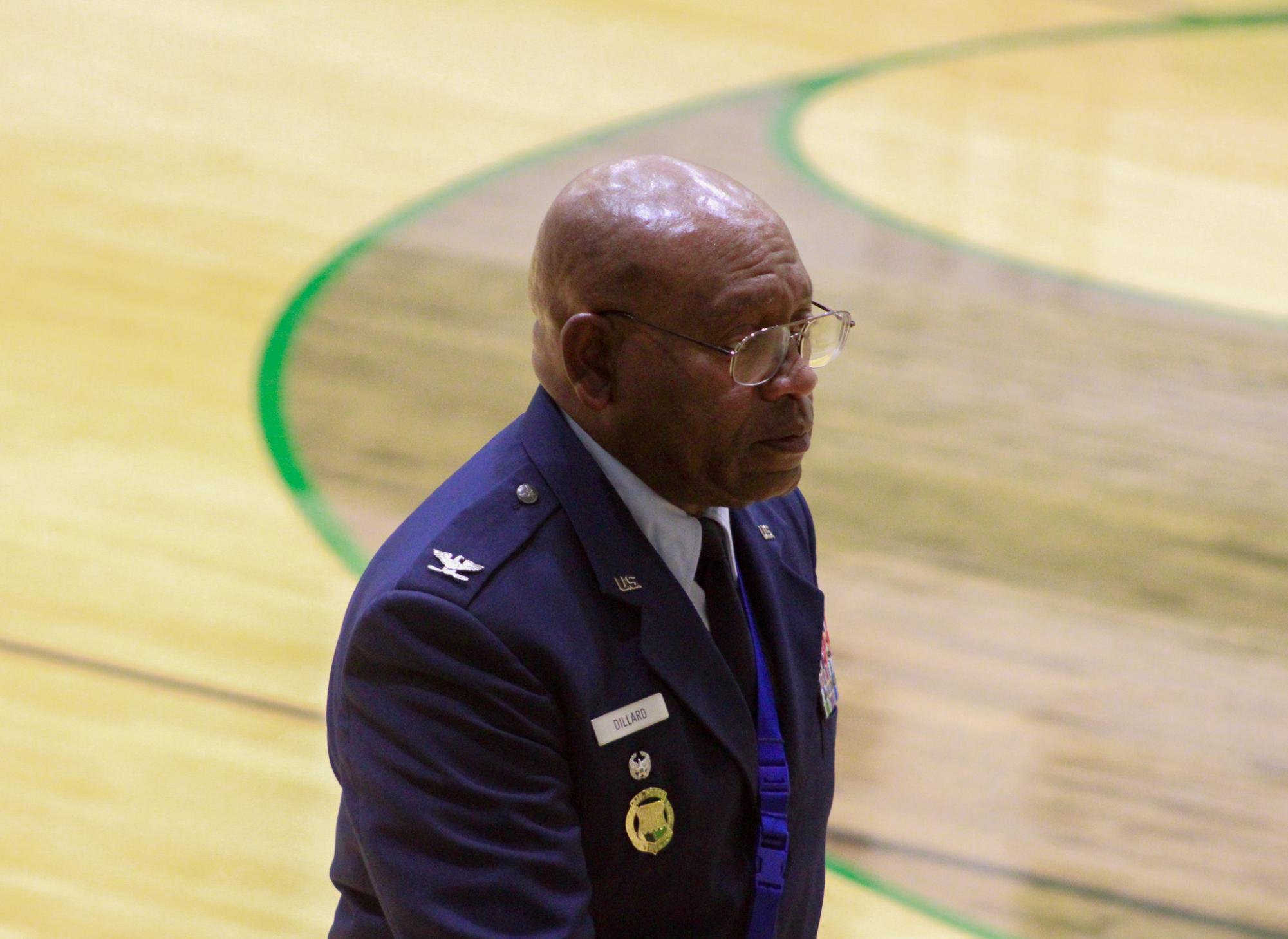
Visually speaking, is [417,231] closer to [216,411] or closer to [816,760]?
[216,411]

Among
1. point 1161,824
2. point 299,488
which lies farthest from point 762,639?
point 299,488

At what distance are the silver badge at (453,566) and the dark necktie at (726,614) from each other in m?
0.25

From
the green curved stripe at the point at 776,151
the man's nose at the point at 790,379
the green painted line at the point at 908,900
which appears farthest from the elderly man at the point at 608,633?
the green curved stripe at the point at 776,151

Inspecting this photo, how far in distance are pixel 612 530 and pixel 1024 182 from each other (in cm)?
511

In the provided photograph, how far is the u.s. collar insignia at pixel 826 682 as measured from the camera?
1.73 m

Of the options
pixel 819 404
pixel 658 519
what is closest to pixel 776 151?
pixel 819 404

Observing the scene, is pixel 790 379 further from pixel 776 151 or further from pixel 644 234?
pixel 776 151

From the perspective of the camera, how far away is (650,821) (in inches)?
60.1

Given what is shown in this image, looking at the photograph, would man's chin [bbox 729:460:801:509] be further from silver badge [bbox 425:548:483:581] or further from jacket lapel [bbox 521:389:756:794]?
silver badge [bbox 425:548:483:581]

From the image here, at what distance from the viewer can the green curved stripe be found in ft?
12.8

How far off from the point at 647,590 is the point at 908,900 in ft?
5.29

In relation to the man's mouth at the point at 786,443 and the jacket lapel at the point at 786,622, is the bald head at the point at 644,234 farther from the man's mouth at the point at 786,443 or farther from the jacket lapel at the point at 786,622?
the jacket lapel at the point at 786,622

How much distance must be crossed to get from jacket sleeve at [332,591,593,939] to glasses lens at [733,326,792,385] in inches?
12.6

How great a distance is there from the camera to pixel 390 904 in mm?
1453
